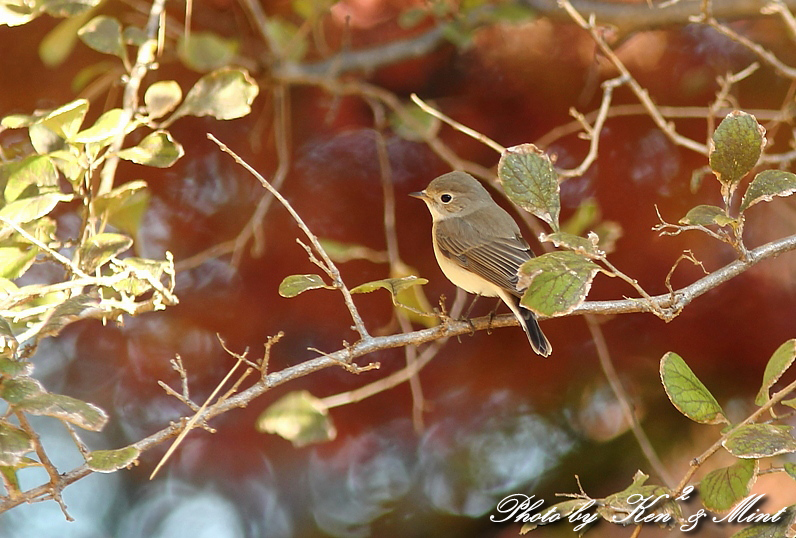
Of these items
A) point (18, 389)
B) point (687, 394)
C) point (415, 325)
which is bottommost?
point (415, 325)

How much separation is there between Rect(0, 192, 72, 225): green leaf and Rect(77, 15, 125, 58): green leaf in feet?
1.81

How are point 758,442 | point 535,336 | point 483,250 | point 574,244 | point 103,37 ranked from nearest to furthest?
point 758,442 → point 574,244 → point 103,37 → point 535,336 → point 483,250

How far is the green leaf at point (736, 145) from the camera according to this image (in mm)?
1454

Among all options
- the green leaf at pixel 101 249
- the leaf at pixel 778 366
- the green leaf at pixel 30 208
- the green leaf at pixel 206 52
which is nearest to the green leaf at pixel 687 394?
the leaf at pixel 778 366

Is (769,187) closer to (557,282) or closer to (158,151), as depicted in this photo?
(557,282)

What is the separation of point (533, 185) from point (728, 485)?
64 centimetres

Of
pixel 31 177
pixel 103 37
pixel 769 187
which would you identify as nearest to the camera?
pixel 769 187

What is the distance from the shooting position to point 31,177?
5.45ft

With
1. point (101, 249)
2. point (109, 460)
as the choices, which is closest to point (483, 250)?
point (101, 249)

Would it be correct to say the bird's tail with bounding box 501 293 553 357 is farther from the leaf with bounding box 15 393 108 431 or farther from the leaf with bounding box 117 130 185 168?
the leaf with bounding box 15 393 108 431

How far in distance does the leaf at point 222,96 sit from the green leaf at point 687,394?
1101mm

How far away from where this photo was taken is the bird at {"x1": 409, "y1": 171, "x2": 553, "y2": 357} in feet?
8.35

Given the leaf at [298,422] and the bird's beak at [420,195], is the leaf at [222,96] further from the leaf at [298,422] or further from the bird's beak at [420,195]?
the bird's beak at [420,195]

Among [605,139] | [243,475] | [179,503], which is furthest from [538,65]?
[179,503]
